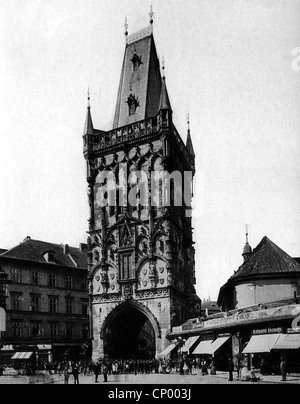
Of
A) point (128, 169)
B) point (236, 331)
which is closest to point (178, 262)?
point (128, 169)

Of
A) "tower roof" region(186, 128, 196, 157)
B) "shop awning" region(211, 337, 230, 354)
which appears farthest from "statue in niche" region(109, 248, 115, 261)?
"tower roof" region(186, 128, 196, 157)

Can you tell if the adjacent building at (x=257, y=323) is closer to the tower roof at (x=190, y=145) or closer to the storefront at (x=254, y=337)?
the storefront at (x=254, y=337)

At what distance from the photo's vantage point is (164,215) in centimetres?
4175

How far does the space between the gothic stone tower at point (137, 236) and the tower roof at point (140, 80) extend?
0.10 m

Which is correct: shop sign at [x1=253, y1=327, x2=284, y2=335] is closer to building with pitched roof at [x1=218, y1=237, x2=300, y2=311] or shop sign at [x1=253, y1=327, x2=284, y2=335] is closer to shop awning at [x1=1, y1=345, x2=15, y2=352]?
building with pitched roof at [x1=218, y1=237, x2=300, y2=311]

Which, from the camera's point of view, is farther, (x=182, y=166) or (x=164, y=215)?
(x=182, y=166)

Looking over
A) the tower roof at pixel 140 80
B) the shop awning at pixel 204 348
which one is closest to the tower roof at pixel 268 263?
the shop awning at pixel 204 348

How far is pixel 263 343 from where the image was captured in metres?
27.0

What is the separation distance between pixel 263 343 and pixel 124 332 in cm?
1978

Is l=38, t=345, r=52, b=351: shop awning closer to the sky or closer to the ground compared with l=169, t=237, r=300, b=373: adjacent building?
closer to the ground

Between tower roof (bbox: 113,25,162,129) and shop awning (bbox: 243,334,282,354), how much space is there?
2377 cm

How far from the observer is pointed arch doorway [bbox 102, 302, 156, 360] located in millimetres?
42781

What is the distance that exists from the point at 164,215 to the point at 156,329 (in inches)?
333
